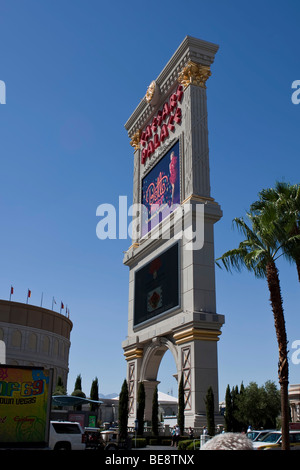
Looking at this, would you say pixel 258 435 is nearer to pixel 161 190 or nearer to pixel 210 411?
pixel 210 411

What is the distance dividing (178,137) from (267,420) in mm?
29799

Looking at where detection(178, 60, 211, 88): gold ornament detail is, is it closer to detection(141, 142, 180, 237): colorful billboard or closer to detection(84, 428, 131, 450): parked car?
detection(141, 142, 180, 237): colorful billboard

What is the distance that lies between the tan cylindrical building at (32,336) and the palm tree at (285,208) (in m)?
68.4

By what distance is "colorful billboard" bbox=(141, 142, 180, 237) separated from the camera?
122 ft

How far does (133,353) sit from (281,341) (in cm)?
2198

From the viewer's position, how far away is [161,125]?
138 ft

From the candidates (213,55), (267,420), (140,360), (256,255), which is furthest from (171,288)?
(267,420)

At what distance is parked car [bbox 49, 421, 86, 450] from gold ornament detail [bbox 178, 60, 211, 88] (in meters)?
26.8

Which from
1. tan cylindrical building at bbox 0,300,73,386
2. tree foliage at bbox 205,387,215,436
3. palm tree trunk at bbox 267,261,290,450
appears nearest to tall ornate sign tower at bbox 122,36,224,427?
tree foliage at bbox 205,387,215,436

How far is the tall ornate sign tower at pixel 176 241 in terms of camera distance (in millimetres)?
30547

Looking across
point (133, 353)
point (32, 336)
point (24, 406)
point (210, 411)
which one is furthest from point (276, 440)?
point (32, 336)

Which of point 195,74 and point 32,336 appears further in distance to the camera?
point 32,336

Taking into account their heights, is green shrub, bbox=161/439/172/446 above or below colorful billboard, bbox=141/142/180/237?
below
